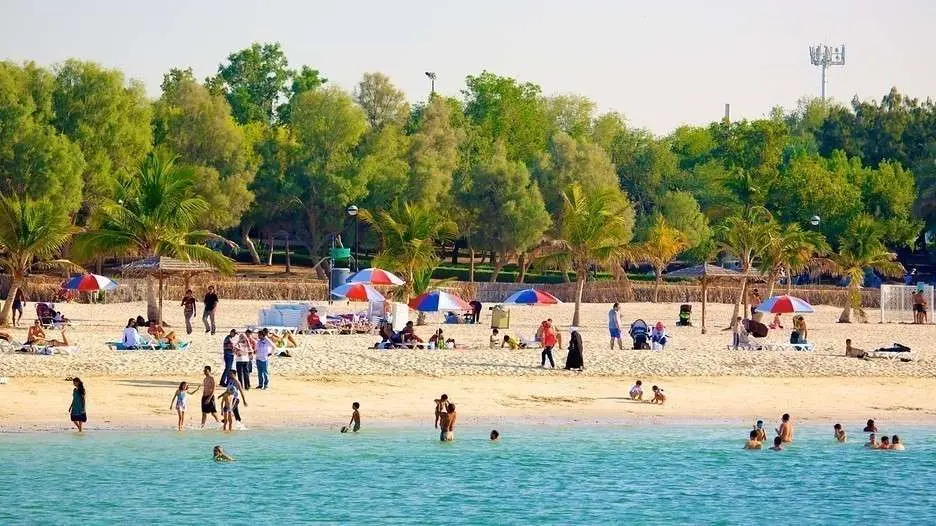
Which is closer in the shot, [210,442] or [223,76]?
[210,442]

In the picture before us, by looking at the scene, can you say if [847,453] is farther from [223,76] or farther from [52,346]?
[223,76]

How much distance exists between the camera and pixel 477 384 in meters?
33.8

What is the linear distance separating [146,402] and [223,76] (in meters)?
68.6

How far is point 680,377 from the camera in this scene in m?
35.8

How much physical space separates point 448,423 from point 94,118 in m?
42.1

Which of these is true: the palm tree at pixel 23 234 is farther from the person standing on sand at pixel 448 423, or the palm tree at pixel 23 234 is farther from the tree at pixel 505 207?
the tree at pixel 505 207

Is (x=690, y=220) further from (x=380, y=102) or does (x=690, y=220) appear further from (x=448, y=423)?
(x=448, y=423)

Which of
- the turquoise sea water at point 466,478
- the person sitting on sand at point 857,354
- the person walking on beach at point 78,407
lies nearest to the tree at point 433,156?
the person sitting on sand at point 857,354

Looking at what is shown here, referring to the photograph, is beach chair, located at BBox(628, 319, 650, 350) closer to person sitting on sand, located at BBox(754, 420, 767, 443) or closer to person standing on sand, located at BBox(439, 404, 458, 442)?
person sitting on sand, located at BBox(754, 420, 767, 443)

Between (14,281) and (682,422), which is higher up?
(14,281)

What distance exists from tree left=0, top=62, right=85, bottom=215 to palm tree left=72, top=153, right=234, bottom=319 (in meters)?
20.4

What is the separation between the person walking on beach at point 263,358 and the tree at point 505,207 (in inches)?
1585

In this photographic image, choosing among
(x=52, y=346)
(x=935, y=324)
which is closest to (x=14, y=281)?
(x=52, y=346)

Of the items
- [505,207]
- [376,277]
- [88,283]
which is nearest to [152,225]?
[88,283]
